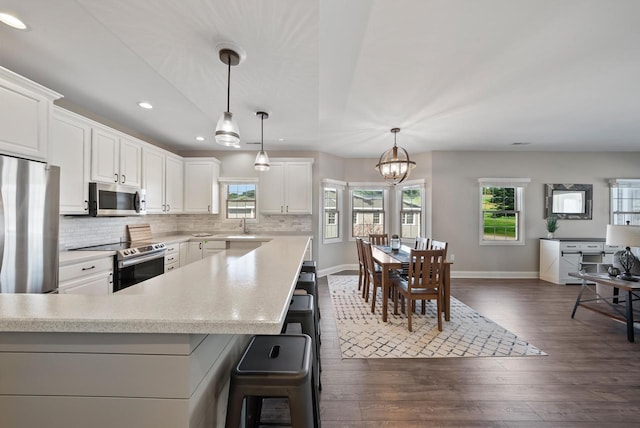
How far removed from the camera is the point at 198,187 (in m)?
4.61

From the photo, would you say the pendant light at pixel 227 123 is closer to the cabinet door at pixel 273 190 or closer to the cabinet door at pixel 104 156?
the cabinet door at pixel 104 156

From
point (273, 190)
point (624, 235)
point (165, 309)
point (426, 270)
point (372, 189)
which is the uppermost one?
point (372, 189)

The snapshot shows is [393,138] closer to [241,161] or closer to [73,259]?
[241,161]

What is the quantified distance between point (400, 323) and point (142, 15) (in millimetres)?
3475

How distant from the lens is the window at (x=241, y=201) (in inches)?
196

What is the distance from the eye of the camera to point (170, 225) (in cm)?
470

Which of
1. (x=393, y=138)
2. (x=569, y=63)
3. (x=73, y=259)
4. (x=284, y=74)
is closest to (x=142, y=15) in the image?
(x=284, y=74)

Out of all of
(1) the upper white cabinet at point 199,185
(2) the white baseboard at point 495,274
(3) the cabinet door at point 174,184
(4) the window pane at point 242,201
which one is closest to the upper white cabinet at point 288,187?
(4) the window pane at point 242,201

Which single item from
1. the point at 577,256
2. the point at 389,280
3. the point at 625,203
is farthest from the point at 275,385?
the point at 625,203

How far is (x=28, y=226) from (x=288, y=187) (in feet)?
11.1

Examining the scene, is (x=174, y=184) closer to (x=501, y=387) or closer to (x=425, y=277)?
(x=425, y=277)

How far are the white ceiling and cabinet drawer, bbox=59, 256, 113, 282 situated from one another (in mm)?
1715

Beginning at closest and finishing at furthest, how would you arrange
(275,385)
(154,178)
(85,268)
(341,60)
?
1. (275,385)
2. (341,60)
3. (85,268)
4. (154,178)

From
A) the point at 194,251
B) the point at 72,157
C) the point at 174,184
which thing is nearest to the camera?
the point at 72,157
